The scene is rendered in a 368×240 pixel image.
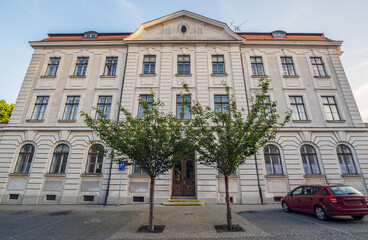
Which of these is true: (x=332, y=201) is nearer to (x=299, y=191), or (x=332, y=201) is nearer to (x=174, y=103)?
(x=299, y=191)

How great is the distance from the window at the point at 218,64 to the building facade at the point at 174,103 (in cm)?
13

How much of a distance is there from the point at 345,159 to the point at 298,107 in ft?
15.7

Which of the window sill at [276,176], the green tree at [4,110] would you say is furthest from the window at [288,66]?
the green tree at [4,110]

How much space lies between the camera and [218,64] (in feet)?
49.2

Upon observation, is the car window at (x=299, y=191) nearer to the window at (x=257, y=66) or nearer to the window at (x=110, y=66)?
the window at (x=257, y=66)

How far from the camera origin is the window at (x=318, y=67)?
48.3 feet

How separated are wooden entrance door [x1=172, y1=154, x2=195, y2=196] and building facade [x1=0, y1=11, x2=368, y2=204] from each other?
0.23 ft

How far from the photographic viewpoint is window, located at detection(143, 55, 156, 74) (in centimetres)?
1487

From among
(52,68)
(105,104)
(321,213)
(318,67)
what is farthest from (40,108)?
(318,67)

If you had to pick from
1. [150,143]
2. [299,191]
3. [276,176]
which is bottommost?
[299,191]

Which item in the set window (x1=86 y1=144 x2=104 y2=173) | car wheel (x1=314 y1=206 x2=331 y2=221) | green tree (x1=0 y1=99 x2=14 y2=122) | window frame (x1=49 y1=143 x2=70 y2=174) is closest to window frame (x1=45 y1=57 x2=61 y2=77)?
window frame (x1=49 y1=143 x2=70 y2=174)

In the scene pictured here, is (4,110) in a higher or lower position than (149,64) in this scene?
lower

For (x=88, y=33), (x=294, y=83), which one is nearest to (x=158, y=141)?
(x=294, y=83)

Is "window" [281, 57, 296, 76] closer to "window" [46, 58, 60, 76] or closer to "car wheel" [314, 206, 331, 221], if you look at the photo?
"car wheel" [314, 206, 331, 221]
